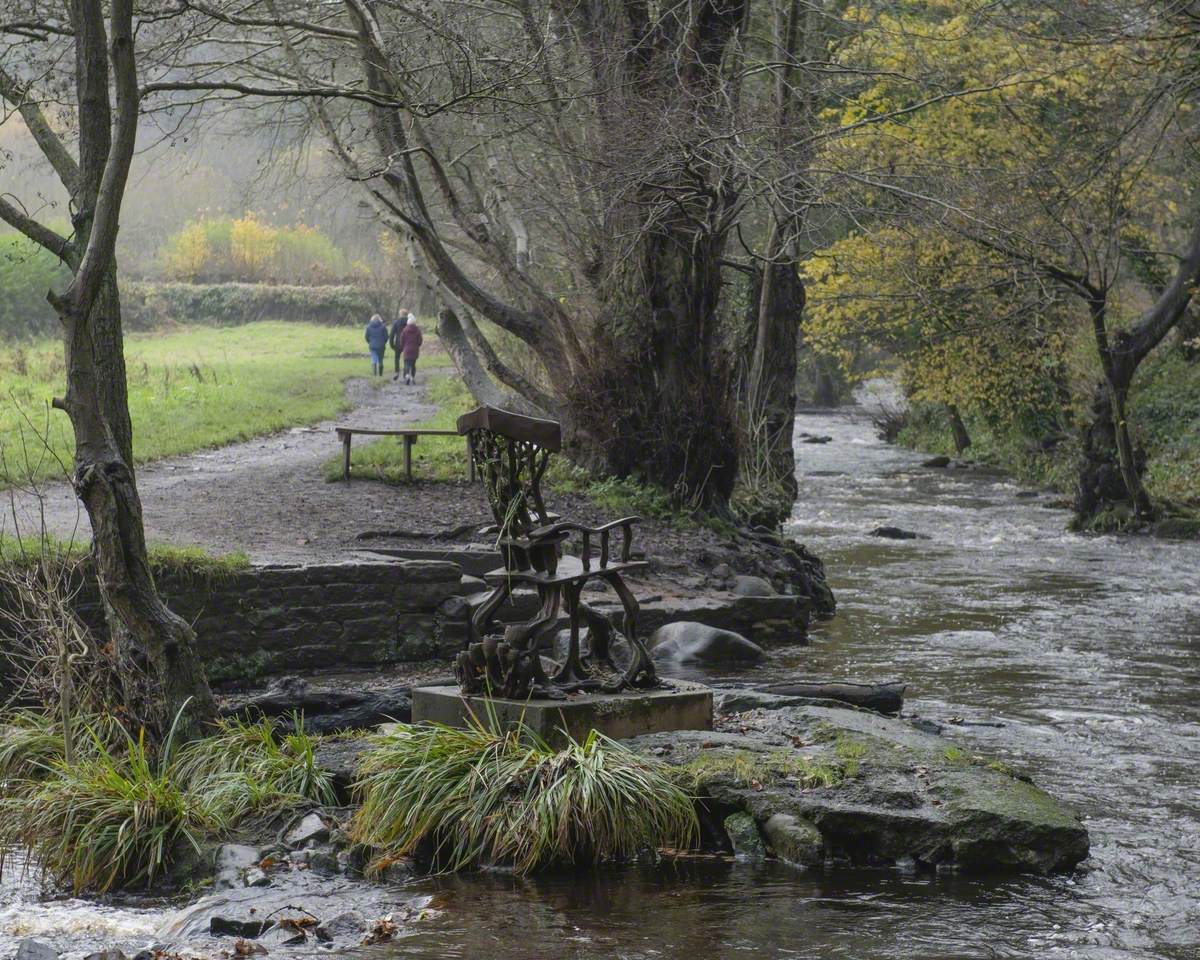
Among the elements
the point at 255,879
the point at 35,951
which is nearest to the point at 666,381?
the point at 255,879

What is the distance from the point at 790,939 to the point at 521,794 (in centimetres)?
172

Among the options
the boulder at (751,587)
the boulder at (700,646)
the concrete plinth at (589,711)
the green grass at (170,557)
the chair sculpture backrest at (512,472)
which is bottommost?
the boulder at (700,646)

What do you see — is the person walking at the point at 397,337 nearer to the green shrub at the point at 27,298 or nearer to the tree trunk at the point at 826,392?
the green shrub at the point at 27,298

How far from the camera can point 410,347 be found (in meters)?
38.6

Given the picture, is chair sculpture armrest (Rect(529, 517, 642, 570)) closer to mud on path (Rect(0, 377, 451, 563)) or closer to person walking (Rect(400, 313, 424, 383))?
mud on path (Rect(0, 377, 451, 563))

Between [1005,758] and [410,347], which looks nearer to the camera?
[1005,758]

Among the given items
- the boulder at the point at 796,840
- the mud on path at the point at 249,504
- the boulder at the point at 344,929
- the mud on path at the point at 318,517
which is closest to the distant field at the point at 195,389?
the mud on path at the point at 249,504

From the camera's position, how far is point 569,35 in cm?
1603

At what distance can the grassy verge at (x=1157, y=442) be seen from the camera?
2447 centimetres

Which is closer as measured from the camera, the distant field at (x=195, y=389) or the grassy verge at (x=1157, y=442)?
the distant field at (x=195, y=389)

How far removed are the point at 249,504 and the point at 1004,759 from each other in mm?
9362

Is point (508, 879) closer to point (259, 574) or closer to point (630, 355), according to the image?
point (259, 574)

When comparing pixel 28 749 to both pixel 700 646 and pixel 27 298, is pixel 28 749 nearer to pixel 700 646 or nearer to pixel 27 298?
pixel 700 646

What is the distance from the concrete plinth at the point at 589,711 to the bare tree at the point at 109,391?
1.41m
